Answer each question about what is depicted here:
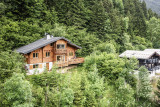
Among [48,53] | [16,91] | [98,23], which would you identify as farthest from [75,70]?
[98,23]

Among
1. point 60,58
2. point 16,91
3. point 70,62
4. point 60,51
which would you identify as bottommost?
point 16,91

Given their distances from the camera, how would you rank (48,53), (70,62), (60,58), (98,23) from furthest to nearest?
(98,23) < (70,62) < (60,58) < (48,53)

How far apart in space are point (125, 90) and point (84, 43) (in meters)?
18.6

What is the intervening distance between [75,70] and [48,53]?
7.06 metres

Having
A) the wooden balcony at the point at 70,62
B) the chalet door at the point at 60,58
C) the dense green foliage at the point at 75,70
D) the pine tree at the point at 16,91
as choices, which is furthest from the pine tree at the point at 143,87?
the pine tree at the point at 16,91

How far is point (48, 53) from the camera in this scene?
93.4 feet

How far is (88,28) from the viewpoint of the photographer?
49.1m

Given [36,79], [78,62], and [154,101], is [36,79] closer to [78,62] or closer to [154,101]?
[78,62]

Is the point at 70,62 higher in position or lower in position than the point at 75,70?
higher

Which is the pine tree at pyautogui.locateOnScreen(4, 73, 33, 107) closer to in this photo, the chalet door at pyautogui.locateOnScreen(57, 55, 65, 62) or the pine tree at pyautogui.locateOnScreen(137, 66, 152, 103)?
the chalet door at pyautogui.locateOnScreen(57, 55, 65, 62)

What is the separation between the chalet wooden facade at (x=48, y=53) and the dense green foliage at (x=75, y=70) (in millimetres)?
2506

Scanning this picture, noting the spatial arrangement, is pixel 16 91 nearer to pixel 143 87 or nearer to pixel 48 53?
pixel 48 53

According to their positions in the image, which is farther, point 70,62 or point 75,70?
point 70,62

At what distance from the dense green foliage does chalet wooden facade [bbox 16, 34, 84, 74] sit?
251 centimetres
